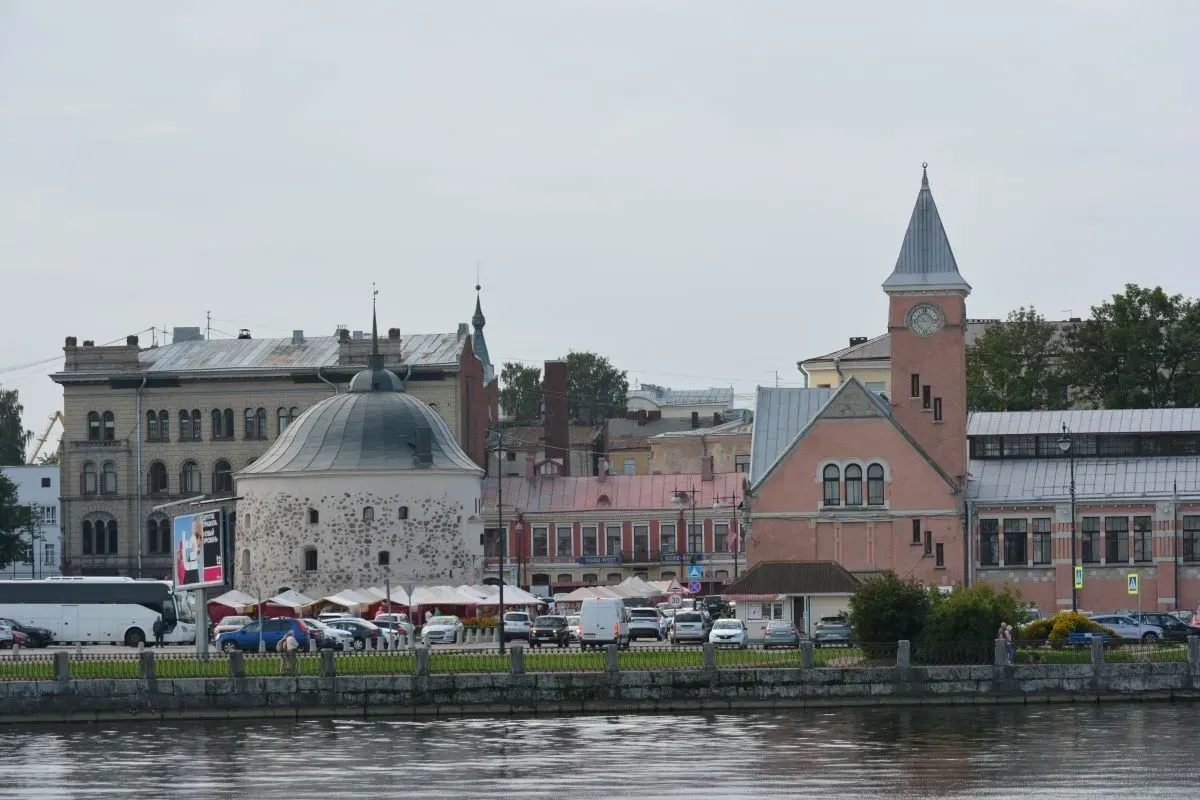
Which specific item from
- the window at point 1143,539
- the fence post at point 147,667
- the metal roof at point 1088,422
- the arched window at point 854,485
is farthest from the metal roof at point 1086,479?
the fence post at point 147,667

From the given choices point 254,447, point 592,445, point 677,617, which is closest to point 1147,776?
point 677,617

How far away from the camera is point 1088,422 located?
91625 millimetres

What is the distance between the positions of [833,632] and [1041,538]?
20.9m

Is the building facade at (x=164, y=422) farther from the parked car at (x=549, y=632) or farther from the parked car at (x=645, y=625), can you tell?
the parked car at (x=549, y=632)

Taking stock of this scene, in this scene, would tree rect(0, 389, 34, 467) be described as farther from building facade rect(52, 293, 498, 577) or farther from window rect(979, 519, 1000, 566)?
window rect(979, 519, 1000, 566)

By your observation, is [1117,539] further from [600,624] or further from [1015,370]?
[1015,370]

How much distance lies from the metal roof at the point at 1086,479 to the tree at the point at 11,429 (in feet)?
338

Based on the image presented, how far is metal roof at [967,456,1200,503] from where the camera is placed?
282ft

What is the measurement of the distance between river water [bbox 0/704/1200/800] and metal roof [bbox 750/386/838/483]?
36.8 m

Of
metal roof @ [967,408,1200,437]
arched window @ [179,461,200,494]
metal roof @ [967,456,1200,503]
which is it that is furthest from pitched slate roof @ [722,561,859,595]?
arched window @ [179,461,200,494]

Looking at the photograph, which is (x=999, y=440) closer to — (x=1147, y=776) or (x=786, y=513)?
(x=786, y=513)

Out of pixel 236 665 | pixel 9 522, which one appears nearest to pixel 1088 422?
pixel 236 665

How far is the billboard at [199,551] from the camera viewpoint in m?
63.1

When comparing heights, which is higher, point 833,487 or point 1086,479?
point 1086,479
